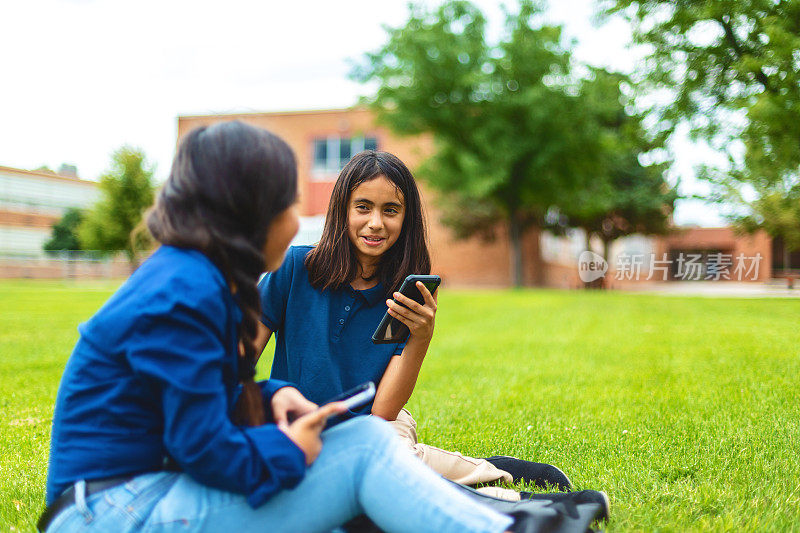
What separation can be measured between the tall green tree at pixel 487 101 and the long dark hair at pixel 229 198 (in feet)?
71.5

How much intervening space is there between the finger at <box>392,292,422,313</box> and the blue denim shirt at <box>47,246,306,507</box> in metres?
0.76

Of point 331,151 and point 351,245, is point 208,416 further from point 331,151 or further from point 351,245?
point 331,151

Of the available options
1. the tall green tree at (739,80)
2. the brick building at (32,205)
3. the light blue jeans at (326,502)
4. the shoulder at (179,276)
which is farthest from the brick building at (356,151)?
the shoulder at (179,276)

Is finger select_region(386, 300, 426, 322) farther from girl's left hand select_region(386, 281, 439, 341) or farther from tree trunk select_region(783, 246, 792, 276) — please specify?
tree trunk select_region(783, 246, 792, 276)

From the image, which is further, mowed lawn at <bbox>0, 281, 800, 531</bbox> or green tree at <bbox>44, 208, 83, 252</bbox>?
green tree at <bbox>44, 208, 83, 252</bbox>

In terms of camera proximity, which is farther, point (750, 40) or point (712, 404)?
point (750, 40)

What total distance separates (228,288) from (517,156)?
927 inches

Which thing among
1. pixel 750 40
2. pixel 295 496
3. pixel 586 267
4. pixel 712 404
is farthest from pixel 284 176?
pixel 586 267

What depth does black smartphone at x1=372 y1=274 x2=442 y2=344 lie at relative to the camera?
7.25ft

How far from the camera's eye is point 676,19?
223 inches

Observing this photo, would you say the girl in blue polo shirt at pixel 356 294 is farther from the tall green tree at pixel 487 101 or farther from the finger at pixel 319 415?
the tall green tree at pixel 487 101

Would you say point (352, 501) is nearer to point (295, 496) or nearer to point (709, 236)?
point (295, 496)

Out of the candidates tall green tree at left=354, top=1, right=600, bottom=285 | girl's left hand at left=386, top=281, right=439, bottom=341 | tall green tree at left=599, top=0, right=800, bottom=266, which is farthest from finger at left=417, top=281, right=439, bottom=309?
tall green tree at left=354, top=1, right=600, bottom=285

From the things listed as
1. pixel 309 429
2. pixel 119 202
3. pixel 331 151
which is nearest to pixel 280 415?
pixel 309 429
